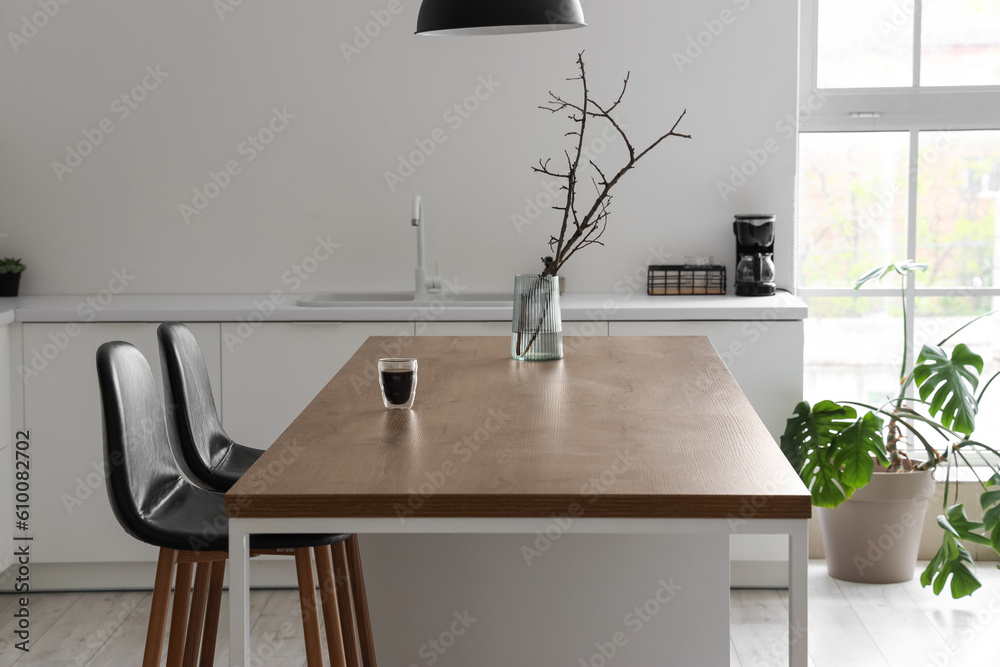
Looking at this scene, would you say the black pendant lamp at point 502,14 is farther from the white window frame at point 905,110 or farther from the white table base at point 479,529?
the white window frame at point 905,110

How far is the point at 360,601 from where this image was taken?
2264mm

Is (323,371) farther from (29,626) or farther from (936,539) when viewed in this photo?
(936,539)

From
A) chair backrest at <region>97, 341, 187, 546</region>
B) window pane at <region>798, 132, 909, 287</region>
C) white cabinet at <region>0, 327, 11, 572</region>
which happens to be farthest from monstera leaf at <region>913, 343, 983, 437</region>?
white cabinet at <region>0, 327, 11, 572</region>

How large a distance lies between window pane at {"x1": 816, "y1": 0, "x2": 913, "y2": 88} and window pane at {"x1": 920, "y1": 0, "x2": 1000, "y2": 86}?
0.06m

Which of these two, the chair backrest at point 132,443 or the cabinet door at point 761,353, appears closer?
the chair backrest at point 132,443

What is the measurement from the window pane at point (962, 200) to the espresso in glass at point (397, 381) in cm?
263

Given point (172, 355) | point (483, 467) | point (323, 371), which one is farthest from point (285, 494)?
point (323, 371)

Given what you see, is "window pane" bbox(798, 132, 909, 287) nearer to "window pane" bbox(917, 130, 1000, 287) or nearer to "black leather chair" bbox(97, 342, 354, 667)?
"window pane" bbox(917, 130, 1000, 287)

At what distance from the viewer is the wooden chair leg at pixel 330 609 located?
74.2 inches

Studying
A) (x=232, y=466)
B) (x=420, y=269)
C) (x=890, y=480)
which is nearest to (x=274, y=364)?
(x=420, y=269)

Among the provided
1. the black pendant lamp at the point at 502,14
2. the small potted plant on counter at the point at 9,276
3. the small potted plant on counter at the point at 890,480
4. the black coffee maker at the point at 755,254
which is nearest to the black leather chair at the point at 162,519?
the black pendant lamp at the point at 502,14

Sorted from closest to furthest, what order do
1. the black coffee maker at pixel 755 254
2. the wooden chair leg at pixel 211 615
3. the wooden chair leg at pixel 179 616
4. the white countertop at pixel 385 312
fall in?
the wooden chair leg at pixel 179 616
the wooden chair leg at pixel 211 615
the white countertop at pixel 385 312
the black coffee maker at pixel 755 254

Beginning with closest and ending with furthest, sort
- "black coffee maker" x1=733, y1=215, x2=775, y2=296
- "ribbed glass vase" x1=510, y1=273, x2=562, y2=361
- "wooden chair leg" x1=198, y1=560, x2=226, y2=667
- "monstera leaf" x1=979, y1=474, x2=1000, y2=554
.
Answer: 1. "wooden chair leg" x1=198, y1=560, x2=226, y2=667
2. "ribbed glass vase" x1=510, y1=273, x2=562, y2=361
3. "monstera leaf" x1=979, y1=474, x2=1000, y2=554
4. "black coffee maker" x1=733, y1=215, x2=775, y2=296

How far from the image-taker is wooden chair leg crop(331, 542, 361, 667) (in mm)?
2139
